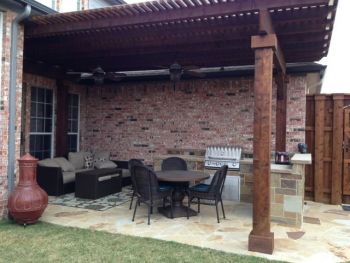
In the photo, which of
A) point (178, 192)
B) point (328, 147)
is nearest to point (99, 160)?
point (178, 192)

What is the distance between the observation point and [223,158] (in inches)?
269

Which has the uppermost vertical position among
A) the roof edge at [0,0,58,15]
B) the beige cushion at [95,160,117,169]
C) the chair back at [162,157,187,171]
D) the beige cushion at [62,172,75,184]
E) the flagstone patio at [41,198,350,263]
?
the roof edge at [0,0,58,15]

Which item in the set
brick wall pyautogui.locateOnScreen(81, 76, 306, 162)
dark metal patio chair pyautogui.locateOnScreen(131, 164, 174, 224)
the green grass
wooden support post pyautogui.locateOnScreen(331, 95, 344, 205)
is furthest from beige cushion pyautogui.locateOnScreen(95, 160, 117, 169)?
wooden support post pyautogui.locateOnScreen(331, 95, 344, 205)

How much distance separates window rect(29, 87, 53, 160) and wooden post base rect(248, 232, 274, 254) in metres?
5.75

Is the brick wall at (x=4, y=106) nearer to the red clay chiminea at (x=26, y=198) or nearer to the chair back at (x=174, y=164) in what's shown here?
the red clay chiminea at (x=26, y=198)

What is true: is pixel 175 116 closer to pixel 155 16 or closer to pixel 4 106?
pixel 155 16

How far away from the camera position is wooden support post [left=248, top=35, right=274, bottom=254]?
3.84 m

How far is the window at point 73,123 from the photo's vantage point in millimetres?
8828

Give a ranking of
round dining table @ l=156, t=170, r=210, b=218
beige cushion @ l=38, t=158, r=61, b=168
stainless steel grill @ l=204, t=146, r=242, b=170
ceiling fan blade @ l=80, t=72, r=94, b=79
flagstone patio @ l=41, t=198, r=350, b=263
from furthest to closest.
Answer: ceiling fan blade @ l=80, t=72, r=94, b=79 < beige cushion @ l=38, t=158, r=61, b=168 < stainless steel grill @ l=204, t=146, r=242, b=170 < round dining table @ l=156, t=170, r=210, b=218 < flagstone patio @ l=41, t=198, r=350, b=263

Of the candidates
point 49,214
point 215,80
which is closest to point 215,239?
point 49,214

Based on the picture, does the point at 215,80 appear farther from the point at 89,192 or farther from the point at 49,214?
the point at 49,214

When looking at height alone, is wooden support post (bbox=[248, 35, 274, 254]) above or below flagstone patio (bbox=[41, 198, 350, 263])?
above

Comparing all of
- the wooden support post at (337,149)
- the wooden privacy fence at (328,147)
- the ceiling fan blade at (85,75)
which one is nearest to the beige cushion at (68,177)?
the ceiling fan blade at (85,75)

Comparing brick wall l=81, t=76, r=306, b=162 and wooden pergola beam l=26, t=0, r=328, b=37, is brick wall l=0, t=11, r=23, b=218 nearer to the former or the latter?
wooden pergola beam l=26, t=0, r=328, b=37
